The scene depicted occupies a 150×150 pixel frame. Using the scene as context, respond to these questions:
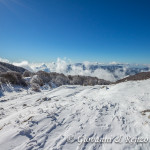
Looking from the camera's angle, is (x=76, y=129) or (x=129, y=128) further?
(x=129, y=128)

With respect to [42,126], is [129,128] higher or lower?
lower

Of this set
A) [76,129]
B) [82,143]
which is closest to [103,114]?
[76,129]

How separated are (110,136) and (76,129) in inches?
69.7

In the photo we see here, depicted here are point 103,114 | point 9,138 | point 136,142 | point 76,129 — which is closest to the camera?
point 9,138

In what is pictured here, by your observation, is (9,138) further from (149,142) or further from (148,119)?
(148,119)

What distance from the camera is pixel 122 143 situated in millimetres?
4496

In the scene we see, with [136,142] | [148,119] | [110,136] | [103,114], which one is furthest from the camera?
[103,114]

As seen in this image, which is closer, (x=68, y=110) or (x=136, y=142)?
(x=136, y=142)

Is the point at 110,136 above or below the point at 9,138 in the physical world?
below

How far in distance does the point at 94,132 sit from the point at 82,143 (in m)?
1.03

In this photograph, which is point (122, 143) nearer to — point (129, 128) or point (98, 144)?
point (98, 144)

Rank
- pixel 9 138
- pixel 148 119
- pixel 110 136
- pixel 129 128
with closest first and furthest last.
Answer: pixel 9 138, pixel 110 136, pixel 129 128, pixel 148 119

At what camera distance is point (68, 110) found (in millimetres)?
7566

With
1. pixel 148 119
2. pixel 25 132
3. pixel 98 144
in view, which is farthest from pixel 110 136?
pixel 25 132
